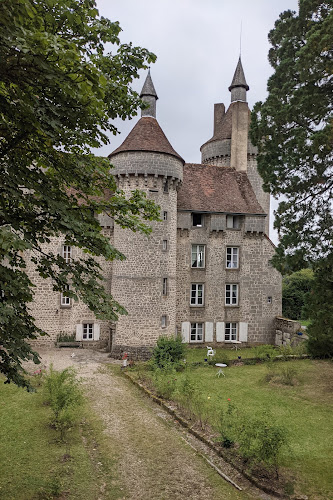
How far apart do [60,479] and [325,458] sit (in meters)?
6.68

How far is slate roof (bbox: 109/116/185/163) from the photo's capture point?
22016mm

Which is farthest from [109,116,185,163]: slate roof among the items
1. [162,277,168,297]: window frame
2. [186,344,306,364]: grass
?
[186,344,306,364]: grass

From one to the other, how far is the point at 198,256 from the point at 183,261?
1.14 metres

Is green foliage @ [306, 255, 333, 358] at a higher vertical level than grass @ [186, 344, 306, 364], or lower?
higher

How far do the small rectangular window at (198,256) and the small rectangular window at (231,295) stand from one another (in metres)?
Answer: 2.51

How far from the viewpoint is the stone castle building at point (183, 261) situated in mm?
21969

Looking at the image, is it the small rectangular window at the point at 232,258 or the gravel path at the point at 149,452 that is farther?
the small rectangular window at the point at 232,258

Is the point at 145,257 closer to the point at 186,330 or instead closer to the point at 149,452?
the point at 186,330

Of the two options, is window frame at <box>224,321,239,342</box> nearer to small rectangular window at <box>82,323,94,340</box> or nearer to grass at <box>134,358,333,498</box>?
grass at <box>134,358,333,498</box>

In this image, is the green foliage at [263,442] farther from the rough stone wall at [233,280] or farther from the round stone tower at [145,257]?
Answer: the rough stone wall at [233,280]

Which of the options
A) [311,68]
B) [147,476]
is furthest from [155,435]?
[311,68]

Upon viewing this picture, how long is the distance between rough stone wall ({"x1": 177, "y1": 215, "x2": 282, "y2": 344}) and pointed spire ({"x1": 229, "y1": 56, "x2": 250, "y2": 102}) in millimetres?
10698

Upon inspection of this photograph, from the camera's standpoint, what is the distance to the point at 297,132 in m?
12.5

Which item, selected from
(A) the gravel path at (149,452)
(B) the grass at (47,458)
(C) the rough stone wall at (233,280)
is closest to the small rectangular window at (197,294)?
(C) the rough stone wall at (233,280)
